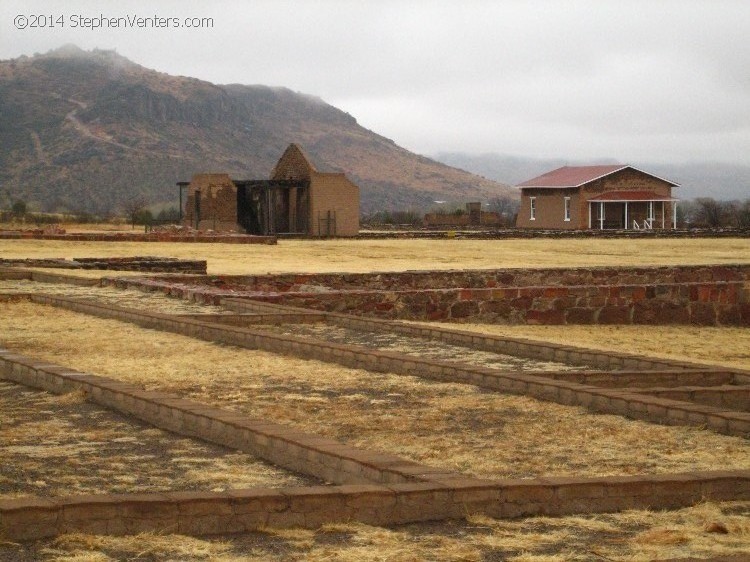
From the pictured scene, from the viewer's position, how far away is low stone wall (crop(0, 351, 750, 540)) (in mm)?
4820

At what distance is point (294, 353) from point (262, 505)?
5.43 meters

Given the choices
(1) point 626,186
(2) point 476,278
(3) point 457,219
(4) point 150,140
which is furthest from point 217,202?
(4) point 150,140

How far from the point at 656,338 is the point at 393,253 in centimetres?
1508

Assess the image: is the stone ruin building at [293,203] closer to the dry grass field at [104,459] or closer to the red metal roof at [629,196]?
the red metal roof at [629,196]

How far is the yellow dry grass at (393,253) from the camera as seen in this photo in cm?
2550

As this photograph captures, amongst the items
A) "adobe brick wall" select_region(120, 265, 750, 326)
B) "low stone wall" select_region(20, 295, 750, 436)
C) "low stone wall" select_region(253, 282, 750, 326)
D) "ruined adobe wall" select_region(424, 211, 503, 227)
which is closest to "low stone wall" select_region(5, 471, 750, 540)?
"low stone wall" select_region(20, 295, 750, 436)

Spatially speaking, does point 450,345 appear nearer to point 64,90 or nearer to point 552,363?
point 552,363

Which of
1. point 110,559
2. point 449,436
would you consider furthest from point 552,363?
point 110,559

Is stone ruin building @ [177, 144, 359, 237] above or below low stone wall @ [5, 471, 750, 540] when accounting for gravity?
above

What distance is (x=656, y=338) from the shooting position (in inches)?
616

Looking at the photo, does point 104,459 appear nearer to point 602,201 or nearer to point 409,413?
point 409,413

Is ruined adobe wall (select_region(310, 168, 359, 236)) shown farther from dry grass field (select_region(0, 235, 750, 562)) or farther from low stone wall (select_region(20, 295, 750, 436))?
low stone wall (select_region(20, 295, 750, 436))

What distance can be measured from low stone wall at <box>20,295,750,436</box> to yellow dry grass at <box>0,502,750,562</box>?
212 cm

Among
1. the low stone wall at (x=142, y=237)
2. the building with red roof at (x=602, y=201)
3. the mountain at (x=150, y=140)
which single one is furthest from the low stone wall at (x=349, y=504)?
the mountain at (x=150, y=140)
